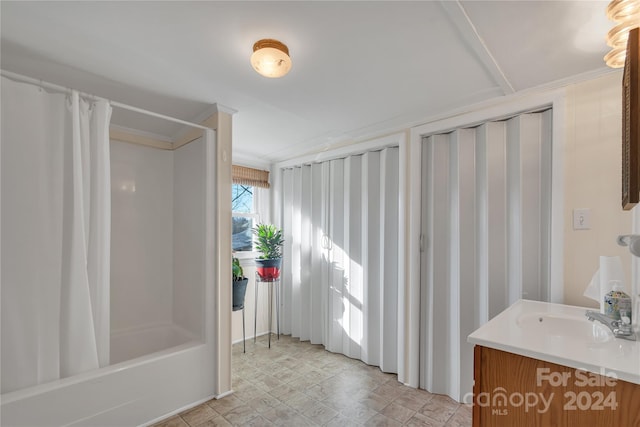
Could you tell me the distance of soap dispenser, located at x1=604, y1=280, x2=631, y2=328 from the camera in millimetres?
1166

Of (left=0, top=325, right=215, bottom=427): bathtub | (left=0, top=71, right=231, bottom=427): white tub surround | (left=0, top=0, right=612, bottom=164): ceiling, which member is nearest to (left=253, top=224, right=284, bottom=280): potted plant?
(left=0, top=71, right=231, bottom=427): white tub surround

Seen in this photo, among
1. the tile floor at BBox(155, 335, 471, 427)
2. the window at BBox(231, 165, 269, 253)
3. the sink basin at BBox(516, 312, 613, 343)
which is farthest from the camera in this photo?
the window at BBox(231, 165, 269, 253)

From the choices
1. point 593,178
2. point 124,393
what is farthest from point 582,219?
point 124,393

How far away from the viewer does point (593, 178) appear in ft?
5.38

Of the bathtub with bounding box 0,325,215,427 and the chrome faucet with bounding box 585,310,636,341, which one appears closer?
the chrome faucet with bounding box 585,310,636,341

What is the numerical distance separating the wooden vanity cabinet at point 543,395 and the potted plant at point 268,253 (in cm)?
226

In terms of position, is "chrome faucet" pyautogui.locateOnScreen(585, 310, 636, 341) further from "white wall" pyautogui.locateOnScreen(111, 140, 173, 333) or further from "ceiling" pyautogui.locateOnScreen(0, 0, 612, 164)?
"white wall" pyautogui.locateOnScreen(111, 140, 173, 333)

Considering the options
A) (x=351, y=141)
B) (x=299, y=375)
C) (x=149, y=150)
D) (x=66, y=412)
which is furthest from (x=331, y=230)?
(x=66, y=412)

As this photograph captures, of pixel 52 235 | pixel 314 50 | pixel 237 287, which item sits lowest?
pixel 237 287

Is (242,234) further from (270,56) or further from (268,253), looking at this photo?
(270,56)

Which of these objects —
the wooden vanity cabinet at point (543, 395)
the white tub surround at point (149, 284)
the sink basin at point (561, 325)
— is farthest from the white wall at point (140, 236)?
the sink basin at point (561, 325)

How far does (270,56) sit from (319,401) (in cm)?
229

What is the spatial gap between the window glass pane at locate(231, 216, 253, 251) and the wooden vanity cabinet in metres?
2.82

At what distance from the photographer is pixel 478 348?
1.12 m
